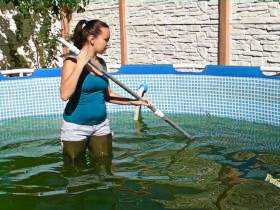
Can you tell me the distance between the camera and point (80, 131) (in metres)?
3.88

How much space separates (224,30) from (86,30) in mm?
4576

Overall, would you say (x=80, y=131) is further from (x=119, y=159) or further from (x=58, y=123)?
(x=58, y=123)

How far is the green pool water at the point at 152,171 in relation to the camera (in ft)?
12.7

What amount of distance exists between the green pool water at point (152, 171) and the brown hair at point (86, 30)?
114 centimetres

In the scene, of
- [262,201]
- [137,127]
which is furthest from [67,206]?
[137,127]

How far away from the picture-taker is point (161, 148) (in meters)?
5.50

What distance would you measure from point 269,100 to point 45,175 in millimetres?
3291

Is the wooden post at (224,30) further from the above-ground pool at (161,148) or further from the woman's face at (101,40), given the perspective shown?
the woman's face at (101,40)

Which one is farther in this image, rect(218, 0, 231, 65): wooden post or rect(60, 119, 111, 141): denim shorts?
rect(218, 0, 231, 65): wooden post

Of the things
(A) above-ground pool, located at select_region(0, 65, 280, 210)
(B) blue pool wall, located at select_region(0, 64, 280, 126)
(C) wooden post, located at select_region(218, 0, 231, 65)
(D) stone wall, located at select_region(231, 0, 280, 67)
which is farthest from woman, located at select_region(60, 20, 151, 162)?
(C) wooden post, located at select_region(218, 0, 231, 65)

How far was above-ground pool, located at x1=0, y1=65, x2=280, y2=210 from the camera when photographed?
156 inches

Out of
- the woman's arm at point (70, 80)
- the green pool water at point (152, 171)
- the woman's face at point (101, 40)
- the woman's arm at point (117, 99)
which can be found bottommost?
the green pool water at point (152, 171)

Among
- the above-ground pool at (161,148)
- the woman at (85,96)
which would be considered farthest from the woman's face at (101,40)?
the above-ground pool at (161,148)

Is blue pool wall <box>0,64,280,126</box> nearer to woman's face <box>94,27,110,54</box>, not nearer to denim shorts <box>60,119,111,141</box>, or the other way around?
denim shorts <box>60,119,111,141</box>
